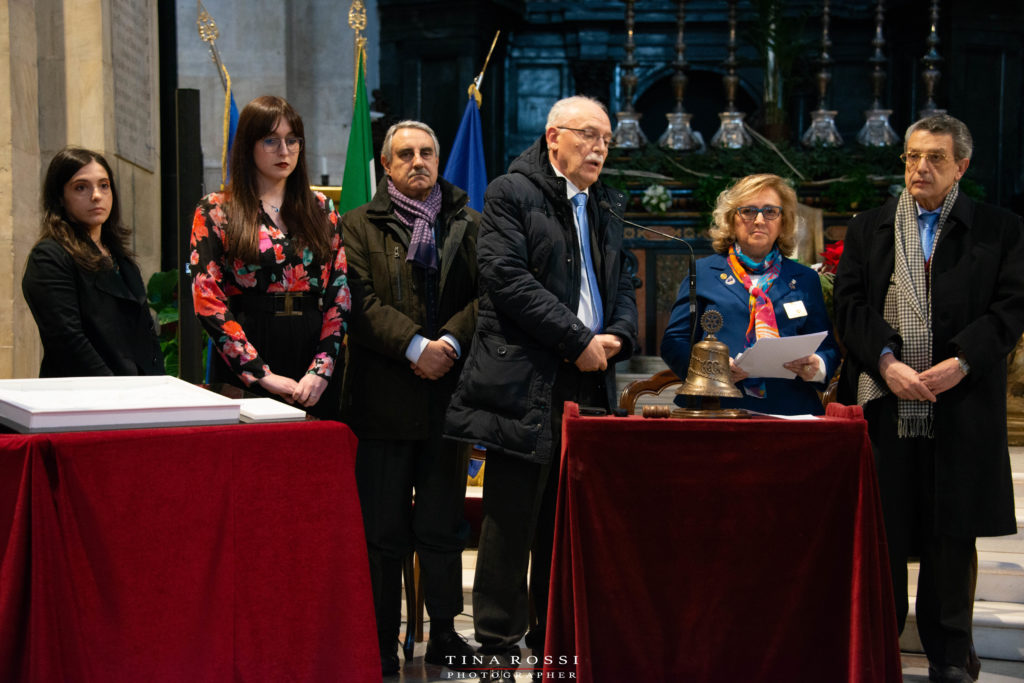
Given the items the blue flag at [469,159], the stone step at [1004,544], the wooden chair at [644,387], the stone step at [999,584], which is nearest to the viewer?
the wooden chair at [644,387]

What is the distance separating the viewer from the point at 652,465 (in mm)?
2400

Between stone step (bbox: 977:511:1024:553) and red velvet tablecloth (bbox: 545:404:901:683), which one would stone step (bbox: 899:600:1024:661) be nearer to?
stone step (bbox: 977:511:1024:553)

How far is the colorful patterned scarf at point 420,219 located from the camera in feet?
10.1

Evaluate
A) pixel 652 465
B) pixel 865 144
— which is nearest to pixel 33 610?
pixel 652 465

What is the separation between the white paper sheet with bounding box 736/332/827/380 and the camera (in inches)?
→ 107

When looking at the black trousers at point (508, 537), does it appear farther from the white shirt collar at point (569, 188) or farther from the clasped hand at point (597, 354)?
the white shirt collar at point (569, 188)

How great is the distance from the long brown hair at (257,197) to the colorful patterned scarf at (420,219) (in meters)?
0.28

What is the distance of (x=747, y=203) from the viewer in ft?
10.2

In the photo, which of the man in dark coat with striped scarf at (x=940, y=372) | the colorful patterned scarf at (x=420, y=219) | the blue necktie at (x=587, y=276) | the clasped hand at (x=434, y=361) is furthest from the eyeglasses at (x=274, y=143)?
the man in dark coat with striped scarf at (x=940, y=372)

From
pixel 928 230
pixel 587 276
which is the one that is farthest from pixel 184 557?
pixel 928 230

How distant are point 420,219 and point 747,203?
966mm

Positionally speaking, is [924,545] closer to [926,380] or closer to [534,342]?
[926,380]

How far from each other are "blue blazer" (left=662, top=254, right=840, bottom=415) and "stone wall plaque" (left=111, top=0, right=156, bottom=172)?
2902 mm

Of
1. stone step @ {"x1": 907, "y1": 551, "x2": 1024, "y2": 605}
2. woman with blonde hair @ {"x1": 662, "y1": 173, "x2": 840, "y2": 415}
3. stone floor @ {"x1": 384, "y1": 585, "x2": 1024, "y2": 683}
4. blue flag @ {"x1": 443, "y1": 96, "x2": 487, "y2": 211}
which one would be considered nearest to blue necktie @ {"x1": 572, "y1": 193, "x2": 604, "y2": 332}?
woman with blonde hair @ {"x1": 662, "y1": 173, "x2": 840, "y2": 415}
